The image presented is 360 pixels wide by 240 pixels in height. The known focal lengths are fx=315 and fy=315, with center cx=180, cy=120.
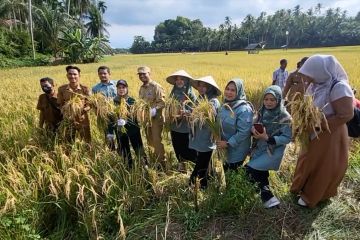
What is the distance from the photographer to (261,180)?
291 centimetres

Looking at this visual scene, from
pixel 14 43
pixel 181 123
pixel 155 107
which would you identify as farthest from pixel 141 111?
pixel 14 43

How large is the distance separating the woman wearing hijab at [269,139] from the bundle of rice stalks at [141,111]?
3.87ft

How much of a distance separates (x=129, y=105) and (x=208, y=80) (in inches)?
36.0

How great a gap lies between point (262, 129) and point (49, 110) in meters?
2.54

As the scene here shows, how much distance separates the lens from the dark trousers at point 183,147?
363 cm

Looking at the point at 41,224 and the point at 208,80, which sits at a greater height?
the point at 208,80

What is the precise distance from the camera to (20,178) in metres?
2.93

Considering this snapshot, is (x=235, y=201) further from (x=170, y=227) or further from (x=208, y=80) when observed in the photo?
(x=208, y=80)

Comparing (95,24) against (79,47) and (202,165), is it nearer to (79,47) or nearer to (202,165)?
(79,47)

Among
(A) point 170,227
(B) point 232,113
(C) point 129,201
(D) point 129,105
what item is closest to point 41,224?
(C) point 129,201

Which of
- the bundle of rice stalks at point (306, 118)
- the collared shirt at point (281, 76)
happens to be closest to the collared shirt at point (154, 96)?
the bundle of rice stalks at point (306, 118)

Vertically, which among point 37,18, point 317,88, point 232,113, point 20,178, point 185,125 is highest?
point 37,18

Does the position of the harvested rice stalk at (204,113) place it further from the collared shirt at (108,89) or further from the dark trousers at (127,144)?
the collared shirt at (108,89)

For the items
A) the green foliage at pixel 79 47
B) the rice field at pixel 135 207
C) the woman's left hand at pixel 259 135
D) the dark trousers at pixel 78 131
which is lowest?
the rice field at pixel 135 207
